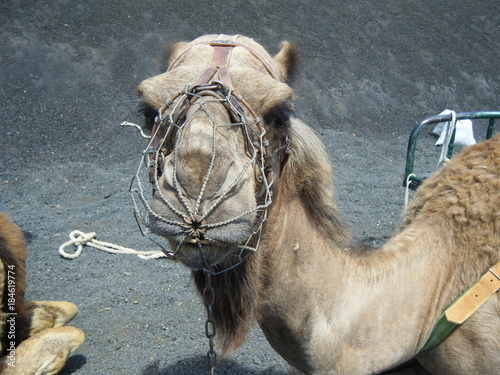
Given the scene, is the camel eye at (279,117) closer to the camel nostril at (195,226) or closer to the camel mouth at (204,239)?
the camel mouth at (204,239)

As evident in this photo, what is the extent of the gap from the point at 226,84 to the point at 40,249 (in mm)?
4300

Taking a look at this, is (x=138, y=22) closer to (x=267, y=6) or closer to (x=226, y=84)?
(x=267, y=6)

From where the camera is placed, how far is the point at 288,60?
2453mm

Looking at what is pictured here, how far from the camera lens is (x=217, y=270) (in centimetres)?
194

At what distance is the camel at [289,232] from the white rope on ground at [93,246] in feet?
10.2

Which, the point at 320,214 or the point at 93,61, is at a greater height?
the point at 320,214

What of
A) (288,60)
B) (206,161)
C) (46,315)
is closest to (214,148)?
(206,161)

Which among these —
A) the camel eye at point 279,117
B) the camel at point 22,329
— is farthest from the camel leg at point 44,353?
the camel eye at point 279,117

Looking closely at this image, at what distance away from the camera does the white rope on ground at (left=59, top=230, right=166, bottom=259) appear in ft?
16.9

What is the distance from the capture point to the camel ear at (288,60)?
7.98ft

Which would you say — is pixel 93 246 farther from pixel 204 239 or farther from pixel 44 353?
pixel 204 239

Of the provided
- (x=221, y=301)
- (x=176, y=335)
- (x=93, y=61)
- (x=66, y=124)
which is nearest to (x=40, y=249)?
(x=176, y=335)

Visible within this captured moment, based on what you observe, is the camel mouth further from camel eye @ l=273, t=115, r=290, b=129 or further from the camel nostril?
camel eye @ l=273, t=115, r=290, b=129

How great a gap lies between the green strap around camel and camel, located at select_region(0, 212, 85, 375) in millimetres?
2677
